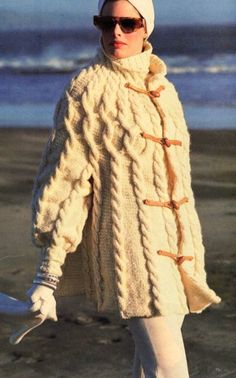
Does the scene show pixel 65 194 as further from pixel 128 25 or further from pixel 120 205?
pixel 128 25

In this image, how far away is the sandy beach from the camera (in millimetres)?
5234

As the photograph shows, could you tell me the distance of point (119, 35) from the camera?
3977 millimetres

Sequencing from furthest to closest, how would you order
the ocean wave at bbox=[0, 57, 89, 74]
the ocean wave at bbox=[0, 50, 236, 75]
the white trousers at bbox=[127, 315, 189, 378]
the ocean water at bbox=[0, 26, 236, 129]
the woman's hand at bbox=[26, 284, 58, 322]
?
1. the ocean wave at bbox=[0, 57, 89, 74]
2. the ocean wave at bbox=[0, 50, 236, 75]
3. the ocean water at bbox=[0, 26, 236, 129]
4. the white trousers at bbox=[127, 315, 189, 378]
5. the woman's hand at bbox=[26, 284, 58, 322]

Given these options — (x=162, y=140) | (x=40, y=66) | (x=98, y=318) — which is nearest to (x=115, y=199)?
(x=162, y=140)

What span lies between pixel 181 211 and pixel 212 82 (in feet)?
26.7

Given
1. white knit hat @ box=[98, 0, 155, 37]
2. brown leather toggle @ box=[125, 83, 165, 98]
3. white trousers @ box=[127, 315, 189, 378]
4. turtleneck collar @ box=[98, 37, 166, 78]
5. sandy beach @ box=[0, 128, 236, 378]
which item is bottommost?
sandy beach @ box=[0, 128, 236, 378]

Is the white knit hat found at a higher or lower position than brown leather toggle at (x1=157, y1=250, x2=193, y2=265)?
higher

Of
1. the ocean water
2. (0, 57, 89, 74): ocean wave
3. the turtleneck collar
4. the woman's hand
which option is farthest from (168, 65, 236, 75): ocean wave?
the woman's hand

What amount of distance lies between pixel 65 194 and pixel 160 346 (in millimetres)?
588

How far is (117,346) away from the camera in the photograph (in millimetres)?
5465

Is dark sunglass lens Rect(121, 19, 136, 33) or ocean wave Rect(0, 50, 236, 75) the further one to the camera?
ocean wave Rect(0, 50, 236, 75)

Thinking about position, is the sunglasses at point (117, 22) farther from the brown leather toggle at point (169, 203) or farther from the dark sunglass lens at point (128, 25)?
the brown leather toggle at point (169, 203)

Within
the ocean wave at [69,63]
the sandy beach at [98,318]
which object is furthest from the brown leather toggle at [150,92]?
the ocean wave at [69,63]

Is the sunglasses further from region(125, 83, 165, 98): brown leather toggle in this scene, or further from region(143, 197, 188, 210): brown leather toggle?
region(143, 197, 188, 210): brown leather toggle
